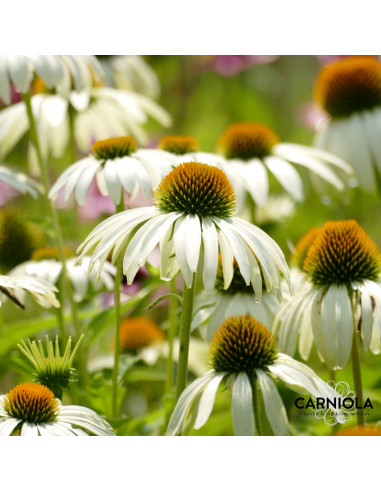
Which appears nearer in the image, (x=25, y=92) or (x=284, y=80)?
(x=25, y=92)

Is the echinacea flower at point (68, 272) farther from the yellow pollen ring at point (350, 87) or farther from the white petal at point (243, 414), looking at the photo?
the yellow pollen ring at point (350, 87)

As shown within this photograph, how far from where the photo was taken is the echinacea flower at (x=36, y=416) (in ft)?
2.58

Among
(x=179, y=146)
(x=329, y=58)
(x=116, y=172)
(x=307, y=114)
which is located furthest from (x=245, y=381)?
(x=307, y=114)

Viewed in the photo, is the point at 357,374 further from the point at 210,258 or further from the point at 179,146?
the point at 179,146

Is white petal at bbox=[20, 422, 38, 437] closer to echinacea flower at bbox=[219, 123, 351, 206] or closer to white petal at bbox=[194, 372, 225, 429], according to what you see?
white petal at bbox=[194, 372, 225, 429]

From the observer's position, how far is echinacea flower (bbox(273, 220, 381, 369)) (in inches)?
33.9

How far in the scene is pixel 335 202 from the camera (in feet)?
4.68

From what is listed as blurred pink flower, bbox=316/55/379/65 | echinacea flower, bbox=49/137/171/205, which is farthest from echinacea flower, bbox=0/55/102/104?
blurred pink flower, bbox=316/55/379/65

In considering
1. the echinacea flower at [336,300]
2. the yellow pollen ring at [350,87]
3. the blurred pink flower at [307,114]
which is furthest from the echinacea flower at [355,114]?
the blurred pink flower at [307,114]

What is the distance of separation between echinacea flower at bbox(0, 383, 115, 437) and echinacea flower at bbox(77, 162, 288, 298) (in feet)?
0.53

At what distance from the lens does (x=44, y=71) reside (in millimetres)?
1104

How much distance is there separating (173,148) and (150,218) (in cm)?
32
